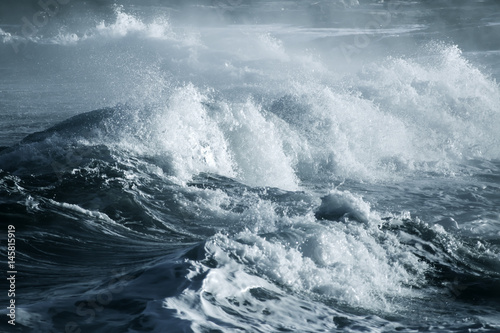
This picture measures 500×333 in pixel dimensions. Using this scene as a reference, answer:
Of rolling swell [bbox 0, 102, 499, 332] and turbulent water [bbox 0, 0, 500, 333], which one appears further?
turbulent water [bbox 0, 0, 500, 333]

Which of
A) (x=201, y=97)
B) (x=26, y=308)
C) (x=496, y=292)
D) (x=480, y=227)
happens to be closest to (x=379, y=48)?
(x=201, y=97)

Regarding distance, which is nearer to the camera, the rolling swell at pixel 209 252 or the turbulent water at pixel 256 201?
the rolling swell at pixel 209 252

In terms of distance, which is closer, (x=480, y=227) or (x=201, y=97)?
(x=480, y=227)

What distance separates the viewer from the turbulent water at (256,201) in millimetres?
5164

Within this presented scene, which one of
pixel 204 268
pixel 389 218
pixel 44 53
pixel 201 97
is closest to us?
pixel 204 268

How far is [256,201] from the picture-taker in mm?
8594

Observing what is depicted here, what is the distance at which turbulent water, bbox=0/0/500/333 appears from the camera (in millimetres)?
5164

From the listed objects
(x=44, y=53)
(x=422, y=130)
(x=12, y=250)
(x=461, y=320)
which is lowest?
(x=461, y=320)

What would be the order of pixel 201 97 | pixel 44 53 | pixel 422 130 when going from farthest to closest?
pixel 44 53, pixel 422 130, pixel 201 97

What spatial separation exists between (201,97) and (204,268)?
7.45 m

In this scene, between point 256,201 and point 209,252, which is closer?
point 209,252

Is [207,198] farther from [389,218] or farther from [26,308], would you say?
[26,308]

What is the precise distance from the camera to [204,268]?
543 centimetres

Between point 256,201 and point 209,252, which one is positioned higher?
point 256,201
